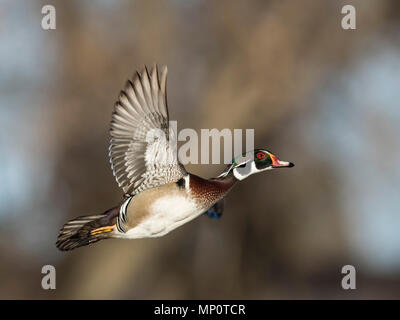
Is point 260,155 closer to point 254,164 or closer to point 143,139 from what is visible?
point 254,164

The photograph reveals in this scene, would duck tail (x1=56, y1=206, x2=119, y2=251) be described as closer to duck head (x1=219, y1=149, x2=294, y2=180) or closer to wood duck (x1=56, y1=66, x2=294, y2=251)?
wood duck (x1=56, y1=66, x2=294, y2=251)

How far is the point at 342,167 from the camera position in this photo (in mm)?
1583

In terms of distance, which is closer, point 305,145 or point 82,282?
point 82,282

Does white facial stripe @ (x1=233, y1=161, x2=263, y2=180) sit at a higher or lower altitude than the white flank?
higher

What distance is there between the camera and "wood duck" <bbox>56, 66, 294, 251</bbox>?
1.61 feet

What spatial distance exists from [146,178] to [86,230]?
0.26 ft

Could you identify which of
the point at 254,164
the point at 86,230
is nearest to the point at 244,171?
the point at 254,164

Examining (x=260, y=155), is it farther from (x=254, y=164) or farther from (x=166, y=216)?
(x=166, y=216)

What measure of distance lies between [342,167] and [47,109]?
870 mm

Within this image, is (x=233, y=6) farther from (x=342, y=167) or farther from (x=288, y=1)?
(x=342, y=167)

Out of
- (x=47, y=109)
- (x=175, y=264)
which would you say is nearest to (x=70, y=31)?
(x=47, y=109)

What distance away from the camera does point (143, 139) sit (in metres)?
0.53

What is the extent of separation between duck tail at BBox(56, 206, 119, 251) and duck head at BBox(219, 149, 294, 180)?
0.41ft

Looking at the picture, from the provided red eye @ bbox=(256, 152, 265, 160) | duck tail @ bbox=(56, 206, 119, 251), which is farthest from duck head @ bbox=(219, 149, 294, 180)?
duck tail @ bbox=(56, 206, 119, 251)
